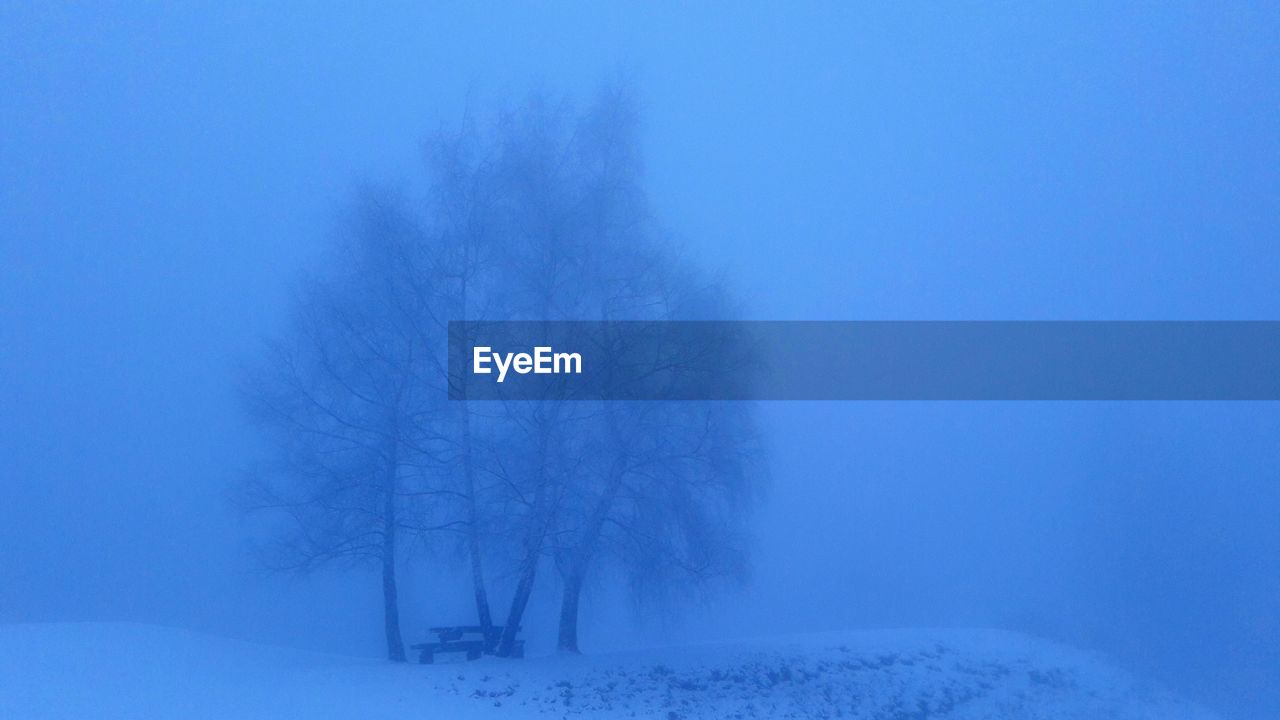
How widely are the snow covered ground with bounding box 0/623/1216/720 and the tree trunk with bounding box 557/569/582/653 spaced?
0.47 m

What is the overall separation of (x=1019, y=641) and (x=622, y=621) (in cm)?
740

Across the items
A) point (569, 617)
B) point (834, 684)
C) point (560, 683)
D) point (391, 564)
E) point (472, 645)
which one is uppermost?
point (391, 564)

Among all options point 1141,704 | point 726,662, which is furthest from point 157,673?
point 1141,704

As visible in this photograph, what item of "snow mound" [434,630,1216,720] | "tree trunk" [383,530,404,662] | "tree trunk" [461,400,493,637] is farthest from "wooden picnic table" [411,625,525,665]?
"snow mound" [434,630,1216,720]

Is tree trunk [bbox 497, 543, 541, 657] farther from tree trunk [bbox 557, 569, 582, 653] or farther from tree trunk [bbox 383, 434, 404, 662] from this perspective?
tree trunk [bbox 383, 434, 404, 662]

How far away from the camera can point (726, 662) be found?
14039mm

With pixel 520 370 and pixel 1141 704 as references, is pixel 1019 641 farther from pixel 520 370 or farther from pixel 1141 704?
pixel 520 370

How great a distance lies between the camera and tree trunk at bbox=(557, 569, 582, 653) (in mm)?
14182

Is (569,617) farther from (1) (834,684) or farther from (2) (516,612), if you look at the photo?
(1) (834,684)

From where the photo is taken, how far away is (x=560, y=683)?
12.5 meters

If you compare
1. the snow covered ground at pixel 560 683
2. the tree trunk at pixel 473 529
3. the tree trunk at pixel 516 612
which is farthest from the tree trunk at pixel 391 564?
the tree trunk at pixel 516 612

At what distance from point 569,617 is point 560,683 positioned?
188 cm

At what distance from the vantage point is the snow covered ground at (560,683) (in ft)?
35.7

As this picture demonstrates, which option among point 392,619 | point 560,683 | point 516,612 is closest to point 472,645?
point 516,612
